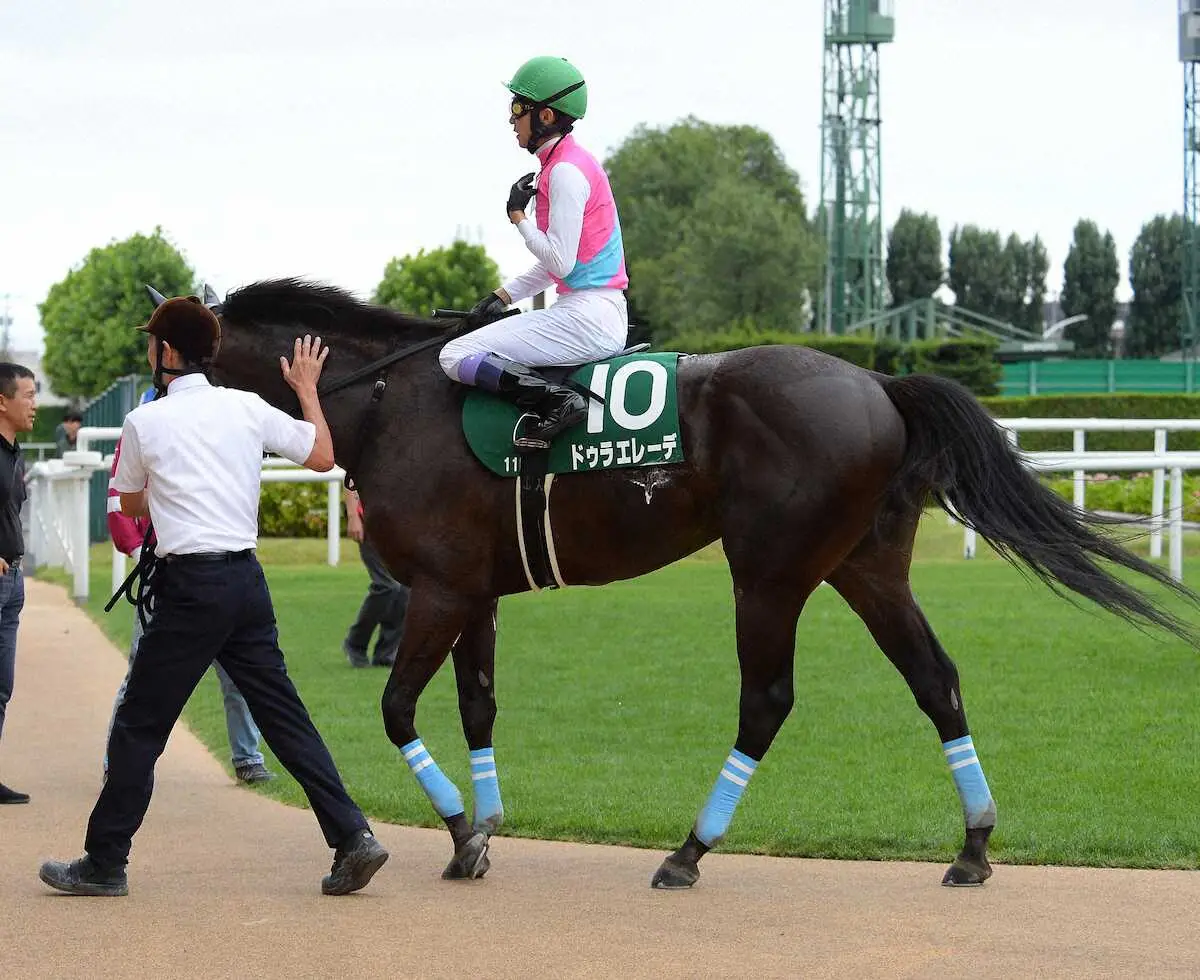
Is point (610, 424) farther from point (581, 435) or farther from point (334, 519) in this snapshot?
point (334, 519)

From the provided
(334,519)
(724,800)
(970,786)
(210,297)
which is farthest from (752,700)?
(334,519)

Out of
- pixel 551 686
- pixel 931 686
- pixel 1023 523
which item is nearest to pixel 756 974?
pixel 931 686

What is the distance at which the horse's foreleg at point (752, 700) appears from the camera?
5.08 metres

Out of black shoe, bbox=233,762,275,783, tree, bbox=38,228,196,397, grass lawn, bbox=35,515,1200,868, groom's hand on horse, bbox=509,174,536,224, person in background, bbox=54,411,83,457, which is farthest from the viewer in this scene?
tree, bbox=38,228,196,397

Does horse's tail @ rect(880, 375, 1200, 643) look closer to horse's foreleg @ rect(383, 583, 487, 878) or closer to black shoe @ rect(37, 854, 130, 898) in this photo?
horse's foreleg @ rect(383, 583, 487, 878)

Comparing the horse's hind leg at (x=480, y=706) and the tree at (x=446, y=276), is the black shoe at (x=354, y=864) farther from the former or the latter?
the tree at (x=446, y=276)

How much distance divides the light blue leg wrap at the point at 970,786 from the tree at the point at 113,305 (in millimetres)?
41149

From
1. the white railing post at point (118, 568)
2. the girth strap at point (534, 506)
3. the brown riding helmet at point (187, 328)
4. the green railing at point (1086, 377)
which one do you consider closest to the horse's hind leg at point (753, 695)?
the girth strap at point (534, 506)

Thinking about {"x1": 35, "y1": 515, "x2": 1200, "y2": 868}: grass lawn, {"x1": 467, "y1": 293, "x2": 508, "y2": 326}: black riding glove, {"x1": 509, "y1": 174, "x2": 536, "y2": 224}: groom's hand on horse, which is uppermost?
{"x1": 509, "y1": 174, "x2": 536, "y2": 224}: groom's hand on horse

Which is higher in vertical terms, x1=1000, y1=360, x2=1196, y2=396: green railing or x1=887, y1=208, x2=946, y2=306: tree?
x1=887, y1=208, x2=946, y2=306: tree

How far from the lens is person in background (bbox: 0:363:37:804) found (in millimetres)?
6574

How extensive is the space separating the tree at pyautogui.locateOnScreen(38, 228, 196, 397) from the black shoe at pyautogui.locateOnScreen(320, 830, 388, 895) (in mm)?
40957

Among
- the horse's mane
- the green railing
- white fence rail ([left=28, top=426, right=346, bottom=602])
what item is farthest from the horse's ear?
the green railing

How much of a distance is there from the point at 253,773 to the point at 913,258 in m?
64.0
